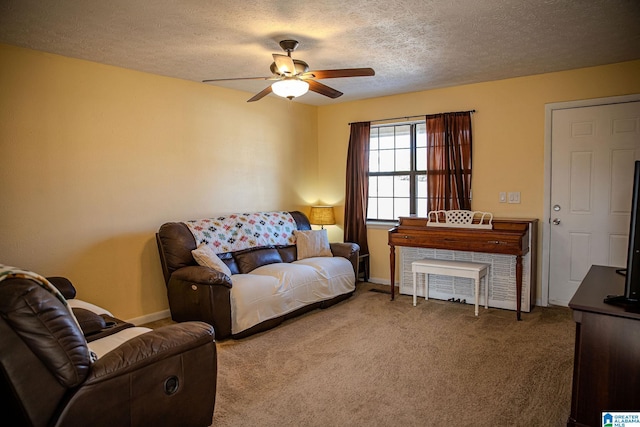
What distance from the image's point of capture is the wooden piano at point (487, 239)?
3.94m

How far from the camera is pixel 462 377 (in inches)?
110

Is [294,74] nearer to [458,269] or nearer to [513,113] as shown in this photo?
[458,269]

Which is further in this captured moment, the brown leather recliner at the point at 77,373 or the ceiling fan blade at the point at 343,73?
the ceiling fan blade at the point at 343,73

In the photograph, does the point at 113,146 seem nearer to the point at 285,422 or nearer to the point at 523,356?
the point at 285,422

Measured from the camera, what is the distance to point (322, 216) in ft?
18.5

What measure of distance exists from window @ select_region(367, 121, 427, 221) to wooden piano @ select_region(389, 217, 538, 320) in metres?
0.64

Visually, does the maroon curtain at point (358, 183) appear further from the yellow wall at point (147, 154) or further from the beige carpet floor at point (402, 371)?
the beige carpet floor at point (402, 371)

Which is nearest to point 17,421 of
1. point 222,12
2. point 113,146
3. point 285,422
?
point 285,422

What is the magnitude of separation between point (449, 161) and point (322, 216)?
5.95 ft

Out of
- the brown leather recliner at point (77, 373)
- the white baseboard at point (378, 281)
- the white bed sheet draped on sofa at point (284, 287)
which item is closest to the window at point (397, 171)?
the white baseboard at point (378, 281)

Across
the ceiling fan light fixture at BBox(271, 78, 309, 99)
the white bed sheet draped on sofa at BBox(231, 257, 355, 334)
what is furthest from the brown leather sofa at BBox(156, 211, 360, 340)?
the ceiling fan light fixture at BBox(271, 78, 309, 99)

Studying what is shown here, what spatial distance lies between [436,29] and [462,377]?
8.02 ft

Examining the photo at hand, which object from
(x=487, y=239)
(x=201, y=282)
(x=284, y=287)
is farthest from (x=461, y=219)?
(x=201, y=282)

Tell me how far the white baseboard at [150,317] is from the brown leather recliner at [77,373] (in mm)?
2186
